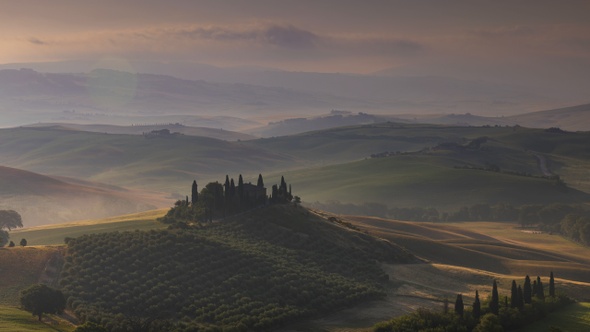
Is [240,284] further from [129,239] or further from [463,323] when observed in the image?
[463,323]

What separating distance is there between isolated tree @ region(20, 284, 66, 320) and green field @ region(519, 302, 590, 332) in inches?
2254

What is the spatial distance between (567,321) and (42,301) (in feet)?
216

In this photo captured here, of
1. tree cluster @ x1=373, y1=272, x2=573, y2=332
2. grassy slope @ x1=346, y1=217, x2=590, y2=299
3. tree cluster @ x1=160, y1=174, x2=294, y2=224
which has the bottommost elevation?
grassy slope @ x1=346, y1=217, x2=590, y2=299

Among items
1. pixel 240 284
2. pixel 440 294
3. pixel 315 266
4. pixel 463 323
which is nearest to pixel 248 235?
pixel 315 266

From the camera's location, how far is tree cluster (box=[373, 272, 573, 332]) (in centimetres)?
8025

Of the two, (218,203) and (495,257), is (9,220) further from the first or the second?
(495,257)

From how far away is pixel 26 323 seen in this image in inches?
3201

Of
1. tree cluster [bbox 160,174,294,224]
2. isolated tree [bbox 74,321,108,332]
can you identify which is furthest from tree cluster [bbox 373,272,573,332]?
tree cluster [bbox 160,174,294,224]

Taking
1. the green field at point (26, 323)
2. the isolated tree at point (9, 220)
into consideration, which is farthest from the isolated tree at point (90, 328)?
the isolated tree at point (9, 220)

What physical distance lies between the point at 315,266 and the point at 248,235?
1636 centimetres

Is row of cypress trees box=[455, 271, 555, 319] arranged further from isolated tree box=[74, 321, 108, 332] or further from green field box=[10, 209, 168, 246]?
green field box=[10, 209, 168, 246]

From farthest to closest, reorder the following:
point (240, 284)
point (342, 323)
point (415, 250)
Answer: point (415, 250)
point (240, 284)
point (342, 323)

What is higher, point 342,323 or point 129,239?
point 129,239

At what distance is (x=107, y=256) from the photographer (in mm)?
102312
